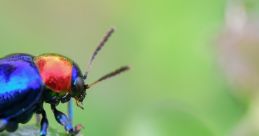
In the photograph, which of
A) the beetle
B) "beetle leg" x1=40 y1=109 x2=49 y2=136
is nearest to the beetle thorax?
the beetle

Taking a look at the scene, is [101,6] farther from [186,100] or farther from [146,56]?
[186,100]

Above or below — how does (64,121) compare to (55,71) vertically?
below

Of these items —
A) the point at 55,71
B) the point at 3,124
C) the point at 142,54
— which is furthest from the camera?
the point at 142,54

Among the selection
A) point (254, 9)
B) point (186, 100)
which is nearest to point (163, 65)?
point (186, 100)

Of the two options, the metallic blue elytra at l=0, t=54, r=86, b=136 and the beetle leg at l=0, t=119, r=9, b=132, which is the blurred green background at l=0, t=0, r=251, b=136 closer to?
the metallic blue elytra at l=0, t=54, r=86, b=136

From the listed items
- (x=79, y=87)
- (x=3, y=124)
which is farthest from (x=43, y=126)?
(x=79, y=87)

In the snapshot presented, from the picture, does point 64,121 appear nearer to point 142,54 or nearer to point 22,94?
point 22,94
